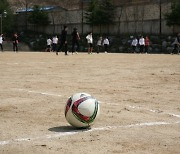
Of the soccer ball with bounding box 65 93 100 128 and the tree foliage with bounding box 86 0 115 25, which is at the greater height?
the tree foliage with bounding box 86 0 115 25

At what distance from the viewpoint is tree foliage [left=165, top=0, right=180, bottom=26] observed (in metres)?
46.4

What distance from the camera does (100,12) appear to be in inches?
2280

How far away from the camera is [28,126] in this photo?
6.45 m

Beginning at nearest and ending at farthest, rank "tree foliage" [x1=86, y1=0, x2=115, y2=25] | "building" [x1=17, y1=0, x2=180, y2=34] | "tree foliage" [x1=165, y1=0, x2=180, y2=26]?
"tree foliage" [x1=165, y1=0, x2=180, y2=26]
"building" [x1=17, y1=0, x2=180, y2=34]
"tree foliage" [x1=86, y1=0, x2=115, y2=25]

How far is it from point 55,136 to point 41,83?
651cm

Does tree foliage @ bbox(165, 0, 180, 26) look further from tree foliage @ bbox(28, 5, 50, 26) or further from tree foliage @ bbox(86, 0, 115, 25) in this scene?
tree foliage @ bbox(28, 5, 50, 26)

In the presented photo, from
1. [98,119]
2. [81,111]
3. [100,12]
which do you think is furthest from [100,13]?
[81,111]

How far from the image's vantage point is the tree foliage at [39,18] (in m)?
63.8

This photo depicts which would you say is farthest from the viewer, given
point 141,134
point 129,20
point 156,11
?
point 129,20

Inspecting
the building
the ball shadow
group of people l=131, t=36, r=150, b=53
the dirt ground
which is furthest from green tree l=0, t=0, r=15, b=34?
the ball shadow

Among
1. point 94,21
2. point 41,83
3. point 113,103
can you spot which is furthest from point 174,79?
point 94,21

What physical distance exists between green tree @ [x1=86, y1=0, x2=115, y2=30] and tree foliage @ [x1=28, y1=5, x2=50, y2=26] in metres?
7.41

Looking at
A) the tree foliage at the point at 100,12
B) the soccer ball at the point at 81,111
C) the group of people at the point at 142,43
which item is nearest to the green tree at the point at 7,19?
the tree foliage at the point at 100,12

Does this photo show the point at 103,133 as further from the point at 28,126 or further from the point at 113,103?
the point at 113,103
